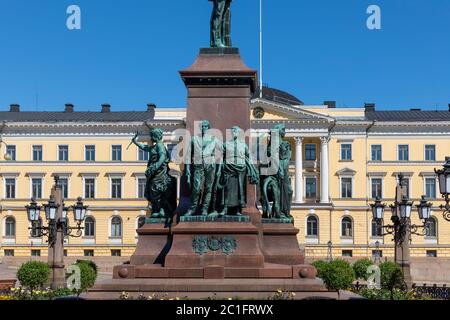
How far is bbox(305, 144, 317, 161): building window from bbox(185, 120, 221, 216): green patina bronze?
62110mm

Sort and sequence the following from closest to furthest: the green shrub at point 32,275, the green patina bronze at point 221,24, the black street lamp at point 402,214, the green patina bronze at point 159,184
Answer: the green patina bronze at point 159,184 → the green patina bronze at point 221,24 → the green shrub at point 32,275 → the black street lamp at point 402,214

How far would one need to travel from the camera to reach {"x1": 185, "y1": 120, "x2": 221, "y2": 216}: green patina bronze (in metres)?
17.5

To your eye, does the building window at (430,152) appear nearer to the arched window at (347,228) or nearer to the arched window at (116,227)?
the arched window at (347,228)

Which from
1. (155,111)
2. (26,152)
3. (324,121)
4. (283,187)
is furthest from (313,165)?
(283,187)

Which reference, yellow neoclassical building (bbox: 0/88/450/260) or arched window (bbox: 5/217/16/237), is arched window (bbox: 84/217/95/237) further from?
arched window (bbox: 5/217/16/237)

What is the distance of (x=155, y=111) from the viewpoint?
78375 millimetres

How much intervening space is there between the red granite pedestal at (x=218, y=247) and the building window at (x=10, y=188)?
61.6m

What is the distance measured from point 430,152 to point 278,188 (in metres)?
60.2

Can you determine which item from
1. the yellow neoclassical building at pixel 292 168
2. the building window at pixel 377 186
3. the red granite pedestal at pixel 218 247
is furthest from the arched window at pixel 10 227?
the red granite pedestal at pixel 218 247

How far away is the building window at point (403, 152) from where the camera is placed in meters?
76.9

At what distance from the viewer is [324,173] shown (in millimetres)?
77188

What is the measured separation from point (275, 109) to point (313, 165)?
650cm

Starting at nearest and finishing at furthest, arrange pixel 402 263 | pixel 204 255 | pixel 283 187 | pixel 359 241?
pixel 204 255 → pixel 283 187 → pixel 402 263 → pixel 359 241

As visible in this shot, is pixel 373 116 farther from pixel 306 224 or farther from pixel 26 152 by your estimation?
pixel 26 152
